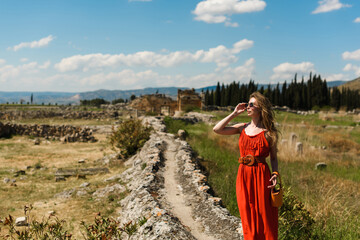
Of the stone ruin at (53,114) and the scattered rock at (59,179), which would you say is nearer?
the scattered rock at (59,179)

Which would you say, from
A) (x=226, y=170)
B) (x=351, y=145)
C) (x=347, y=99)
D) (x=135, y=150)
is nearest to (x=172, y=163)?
(x=226, y=170)

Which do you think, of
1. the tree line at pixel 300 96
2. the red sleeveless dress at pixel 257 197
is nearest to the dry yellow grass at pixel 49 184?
the red sleeveless dress at pixel 257 197

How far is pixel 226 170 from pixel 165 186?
3061mm

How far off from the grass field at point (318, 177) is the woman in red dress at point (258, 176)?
140cm

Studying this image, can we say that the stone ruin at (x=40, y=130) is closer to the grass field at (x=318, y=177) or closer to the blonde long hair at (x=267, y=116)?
the grass field at (x=318, y=177)

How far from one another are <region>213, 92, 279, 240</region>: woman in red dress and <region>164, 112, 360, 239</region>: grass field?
1.40 m

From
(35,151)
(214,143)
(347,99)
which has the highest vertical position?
(347,99)

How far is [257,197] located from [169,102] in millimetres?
43404

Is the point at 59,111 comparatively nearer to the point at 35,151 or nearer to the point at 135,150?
the point at 35,151

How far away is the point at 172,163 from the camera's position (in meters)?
9.32

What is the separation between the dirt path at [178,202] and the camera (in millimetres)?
4628

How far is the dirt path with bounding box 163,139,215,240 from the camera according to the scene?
15.2 feet

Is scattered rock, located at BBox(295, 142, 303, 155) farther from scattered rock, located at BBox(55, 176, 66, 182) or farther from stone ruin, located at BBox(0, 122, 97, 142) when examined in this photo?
stone ruin, located at BBox(0, 122, 97, 142)

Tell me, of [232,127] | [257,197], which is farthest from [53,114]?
[257,197]
